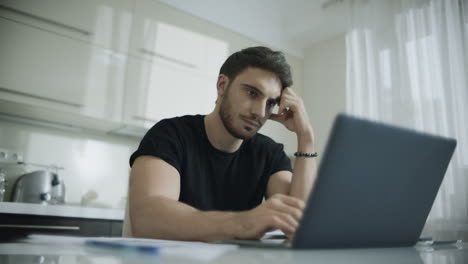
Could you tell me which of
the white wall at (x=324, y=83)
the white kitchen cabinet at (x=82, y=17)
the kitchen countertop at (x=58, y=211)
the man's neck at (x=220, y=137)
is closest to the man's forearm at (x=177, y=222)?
the man's neck at (x=220, y=137)

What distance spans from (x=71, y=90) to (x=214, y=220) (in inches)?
72.6

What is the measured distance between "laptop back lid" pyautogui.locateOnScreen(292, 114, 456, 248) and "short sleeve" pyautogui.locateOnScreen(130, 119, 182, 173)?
2.09 ft

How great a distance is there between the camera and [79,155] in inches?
101

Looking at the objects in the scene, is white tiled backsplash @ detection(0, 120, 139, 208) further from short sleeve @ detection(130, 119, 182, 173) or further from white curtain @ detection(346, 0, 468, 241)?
white curtain @ detection(346, 0, 468, 241)

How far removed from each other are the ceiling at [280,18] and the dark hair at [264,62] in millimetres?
1596

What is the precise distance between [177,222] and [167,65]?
6.65 feet

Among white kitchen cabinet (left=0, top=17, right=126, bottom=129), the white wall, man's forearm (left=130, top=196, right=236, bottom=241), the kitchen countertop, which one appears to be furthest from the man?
the white wall

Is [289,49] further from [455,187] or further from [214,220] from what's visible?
[214,220]

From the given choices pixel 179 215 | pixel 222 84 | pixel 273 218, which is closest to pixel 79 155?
pixel 222 84

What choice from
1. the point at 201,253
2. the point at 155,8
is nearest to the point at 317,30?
the point at 155,8

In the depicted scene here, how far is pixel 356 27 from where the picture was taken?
2.85m

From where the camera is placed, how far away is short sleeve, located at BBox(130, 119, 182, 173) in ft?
3.56

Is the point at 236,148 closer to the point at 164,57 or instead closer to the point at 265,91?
the point at 265,91

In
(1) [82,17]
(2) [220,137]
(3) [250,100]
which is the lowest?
(2) [220,137]
